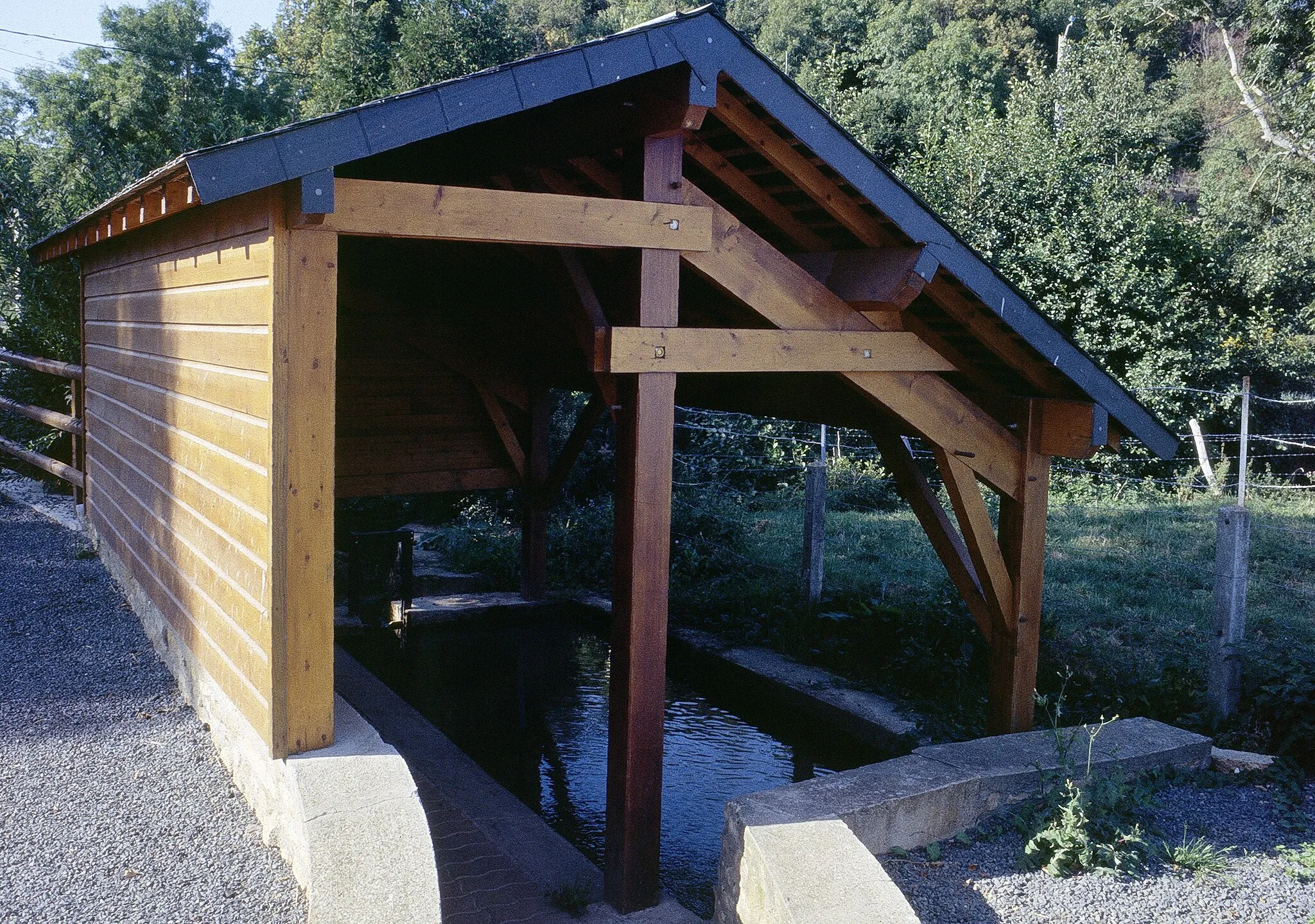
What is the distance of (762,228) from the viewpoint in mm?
5406

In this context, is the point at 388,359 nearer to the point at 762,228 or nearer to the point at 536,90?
the point at 762,228

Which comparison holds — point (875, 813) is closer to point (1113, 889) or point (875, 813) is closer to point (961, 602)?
point (1113, 889)

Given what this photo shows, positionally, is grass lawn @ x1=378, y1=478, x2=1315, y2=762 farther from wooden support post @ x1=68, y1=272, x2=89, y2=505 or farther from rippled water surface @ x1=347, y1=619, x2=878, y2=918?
wooden support post @ x1=68, y1=272, x2=89, y2=505

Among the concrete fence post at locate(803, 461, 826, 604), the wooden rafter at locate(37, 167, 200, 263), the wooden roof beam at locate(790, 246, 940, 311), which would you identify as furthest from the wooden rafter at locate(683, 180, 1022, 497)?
the concrete fence post at locate(803, 461, 826, 604)

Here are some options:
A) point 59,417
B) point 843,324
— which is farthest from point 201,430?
point 59,417

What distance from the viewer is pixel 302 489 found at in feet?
11.8

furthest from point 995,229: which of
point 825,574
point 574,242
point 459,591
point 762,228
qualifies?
point 574,242

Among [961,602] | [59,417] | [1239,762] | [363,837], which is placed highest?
[59,417]

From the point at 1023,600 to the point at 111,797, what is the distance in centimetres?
438

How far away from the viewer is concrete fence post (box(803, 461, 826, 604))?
340 inches

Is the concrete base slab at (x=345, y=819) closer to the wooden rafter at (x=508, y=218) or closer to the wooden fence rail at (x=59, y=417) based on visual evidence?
Result: the wooden rafter at (x=508, y=218)

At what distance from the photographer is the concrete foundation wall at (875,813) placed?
343 centimetres

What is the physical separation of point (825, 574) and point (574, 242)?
6.43m

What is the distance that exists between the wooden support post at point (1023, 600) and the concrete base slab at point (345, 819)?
334cm
